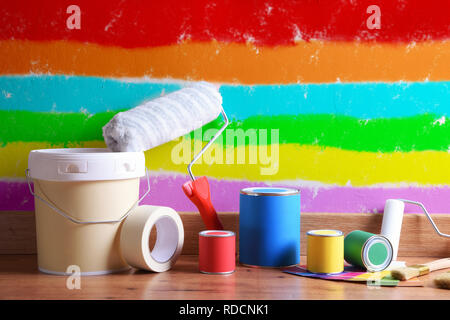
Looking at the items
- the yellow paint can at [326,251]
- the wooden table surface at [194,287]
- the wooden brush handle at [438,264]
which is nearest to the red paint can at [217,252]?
the wooden table surface at [194,287]

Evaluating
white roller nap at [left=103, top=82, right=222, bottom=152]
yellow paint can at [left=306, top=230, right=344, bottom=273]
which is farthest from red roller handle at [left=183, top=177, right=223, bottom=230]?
yellow paint can at [left=306, top=230, right=344, bottom=273]

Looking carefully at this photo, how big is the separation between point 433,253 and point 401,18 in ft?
1.69

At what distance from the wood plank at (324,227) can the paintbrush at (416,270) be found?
0.35ft

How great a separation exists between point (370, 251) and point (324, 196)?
0.22m

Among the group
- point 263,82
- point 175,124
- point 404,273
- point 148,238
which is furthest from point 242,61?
point 404,273

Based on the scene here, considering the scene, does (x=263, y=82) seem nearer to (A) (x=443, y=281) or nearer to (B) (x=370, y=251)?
(B) (x=370, y=251)

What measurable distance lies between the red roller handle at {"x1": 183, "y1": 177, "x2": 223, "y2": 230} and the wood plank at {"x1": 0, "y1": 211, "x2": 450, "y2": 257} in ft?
0.17

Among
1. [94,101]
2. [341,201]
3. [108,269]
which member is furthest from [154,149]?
[341,201]

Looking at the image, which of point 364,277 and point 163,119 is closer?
point 364,277

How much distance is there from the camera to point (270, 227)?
104 centimetres

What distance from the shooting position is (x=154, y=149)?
1189 millimetres

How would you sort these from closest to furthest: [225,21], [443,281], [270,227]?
[443,281] < [270,227] < [225,21]
